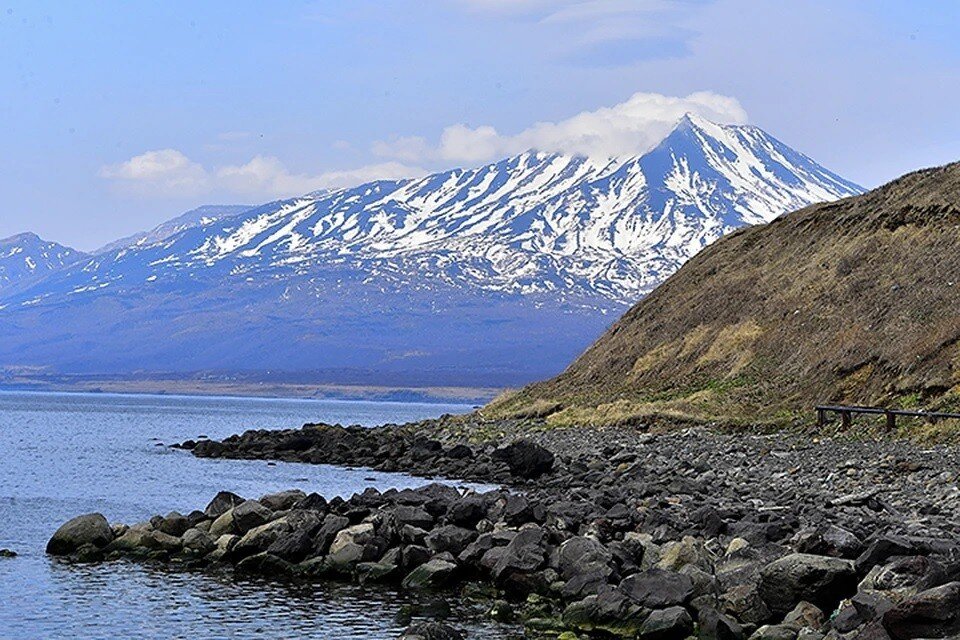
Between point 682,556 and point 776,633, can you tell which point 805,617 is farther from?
point 682,556

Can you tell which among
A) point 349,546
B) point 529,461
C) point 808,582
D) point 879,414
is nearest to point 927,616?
point 808,582

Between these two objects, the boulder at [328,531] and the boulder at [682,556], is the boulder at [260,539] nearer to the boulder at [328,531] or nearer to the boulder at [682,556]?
the boulder at [328,531]

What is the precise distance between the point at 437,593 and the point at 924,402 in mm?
27364

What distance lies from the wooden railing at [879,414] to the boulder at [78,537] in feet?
81.6

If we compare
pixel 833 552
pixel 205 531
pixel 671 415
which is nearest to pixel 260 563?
pixel 205 531

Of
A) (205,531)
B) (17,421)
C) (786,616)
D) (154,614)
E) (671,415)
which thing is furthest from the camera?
(17,421)

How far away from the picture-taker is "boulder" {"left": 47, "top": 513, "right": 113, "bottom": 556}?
33.1 metres

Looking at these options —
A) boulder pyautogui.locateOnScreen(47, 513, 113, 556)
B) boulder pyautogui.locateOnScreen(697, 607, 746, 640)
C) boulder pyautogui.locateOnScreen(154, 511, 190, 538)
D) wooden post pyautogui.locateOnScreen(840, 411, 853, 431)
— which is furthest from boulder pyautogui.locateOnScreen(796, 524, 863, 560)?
wooden post pyautogui.locateOnScreen(840, 411, 853, 431)

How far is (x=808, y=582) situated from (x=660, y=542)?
608 cm

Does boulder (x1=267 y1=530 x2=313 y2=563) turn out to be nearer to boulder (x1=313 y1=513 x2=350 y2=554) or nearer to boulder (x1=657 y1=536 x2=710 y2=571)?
boulder (x1=313 y1=513 x2=350 y2=554)

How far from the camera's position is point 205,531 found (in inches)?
1314

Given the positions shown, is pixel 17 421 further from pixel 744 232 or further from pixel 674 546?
pixel 674 546

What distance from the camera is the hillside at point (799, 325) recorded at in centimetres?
5488

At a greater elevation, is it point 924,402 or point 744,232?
point 744,232
